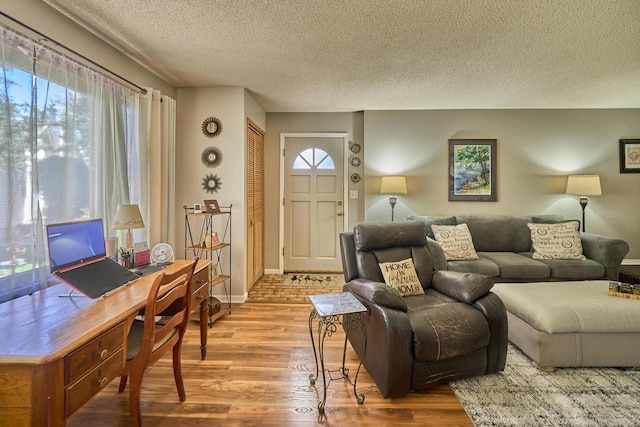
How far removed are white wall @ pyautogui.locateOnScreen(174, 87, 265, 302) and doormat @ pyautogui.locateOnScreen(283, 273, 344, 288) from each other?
1.12m

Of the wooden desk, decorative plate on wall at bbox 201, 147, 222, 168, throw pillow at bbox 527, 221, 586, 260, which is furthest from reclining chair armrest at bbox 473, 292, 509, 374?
decorative plate on wall at bbox 201, 147, 222, 168

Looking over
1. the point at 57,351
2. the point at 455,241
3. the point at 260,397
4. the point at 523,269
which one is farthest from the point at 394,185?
the point at 57,351

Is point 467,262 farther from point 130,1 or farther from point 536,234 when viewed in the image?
point 130,1

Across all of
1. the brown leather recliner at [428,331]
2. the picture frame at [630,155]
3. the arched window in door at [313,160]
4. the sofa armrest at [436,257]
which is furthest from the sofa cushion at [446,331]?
the picture frame at [630,155]

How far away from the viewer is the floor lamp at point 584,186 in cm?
384

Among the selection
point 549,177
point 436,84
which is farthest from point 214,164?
point 549,177

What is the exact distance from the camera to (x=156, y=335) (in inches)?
57.9

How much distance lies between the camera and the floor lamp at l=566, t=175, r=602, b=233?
3.84 metres

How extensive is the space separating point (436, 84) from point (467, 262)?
2.00 metres

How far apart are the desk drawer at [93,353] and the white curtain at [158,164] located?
5.34 feet

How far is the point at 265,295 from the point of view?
139 inches

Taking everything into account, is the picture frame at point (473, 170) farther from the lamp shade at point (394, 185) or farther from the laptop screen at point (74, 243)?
the laptop screen at point (74, 243)

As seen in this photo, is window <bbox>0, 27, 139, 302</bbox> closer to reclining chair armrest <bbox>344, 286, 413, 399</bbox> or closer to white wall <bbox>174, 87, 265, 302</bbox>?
white wall <bbox>174, 87, 265, 302</bbox>

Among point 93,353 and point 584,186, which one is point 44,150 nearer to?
point 93,353
